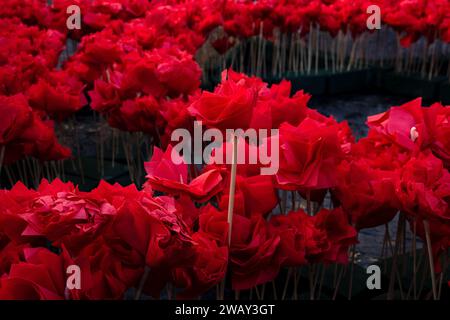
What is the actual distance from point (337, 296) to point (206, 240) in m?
0.64

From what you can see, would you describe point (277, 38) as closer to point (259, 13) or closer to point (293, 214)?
point (259, 13)

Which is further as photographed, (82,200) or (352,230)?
(352,230)

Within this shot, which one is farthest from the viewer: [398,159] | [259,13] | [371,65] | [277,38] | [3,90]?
[371,65]

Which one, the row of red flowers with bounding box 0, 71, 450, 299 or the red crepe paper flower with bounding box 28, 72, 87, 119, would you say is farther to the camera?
the red crepe paper flower with bounding box 28, 72, 87, 119

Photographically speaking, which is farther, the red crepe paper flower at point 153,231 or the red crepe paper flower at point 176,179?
the red crepe paper flower at point 176,179

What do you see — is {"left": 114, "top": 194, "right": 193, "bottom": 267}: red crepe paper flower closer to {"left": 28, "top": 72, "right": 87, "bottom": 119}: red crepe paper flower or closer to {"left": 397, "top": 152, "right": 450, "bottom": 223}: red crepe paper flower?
{"left": 397, "top": 152, "right": 450, "bottom": 223}: red crepe paper flower

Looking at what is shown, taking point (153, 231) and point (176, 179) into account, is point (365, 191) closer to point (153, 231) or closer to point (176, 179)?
point (176, 179)

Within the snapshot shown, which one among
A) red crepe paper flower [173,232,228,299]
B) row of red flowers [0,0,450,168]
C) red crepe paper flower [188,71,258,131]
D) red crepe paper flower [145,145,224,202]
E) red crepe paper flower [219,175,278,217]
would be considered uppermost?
red crepe paper flower [188,71,258,131]

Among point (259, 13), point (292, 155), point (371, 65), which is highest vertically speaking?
point (292, 155)

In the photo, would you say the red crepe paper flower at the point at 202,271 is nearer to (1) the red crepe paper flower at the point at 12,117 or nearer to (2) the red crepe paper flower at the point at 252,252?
(2) the red crepe paper flower at the point at 252,252

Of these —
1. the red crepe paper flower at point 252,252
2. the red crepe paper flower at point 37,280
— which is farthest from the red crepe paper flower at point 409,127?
the red crepe paper flower at point 37,280

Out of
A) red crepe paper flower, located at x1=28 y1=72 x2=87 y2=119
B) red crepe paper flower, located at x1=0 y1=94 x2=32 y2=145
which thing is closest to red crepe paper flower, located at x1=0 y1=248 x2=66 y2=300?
Result: red crepe paper flower, located at x1=0 y1=94 x2=32 y2=145
